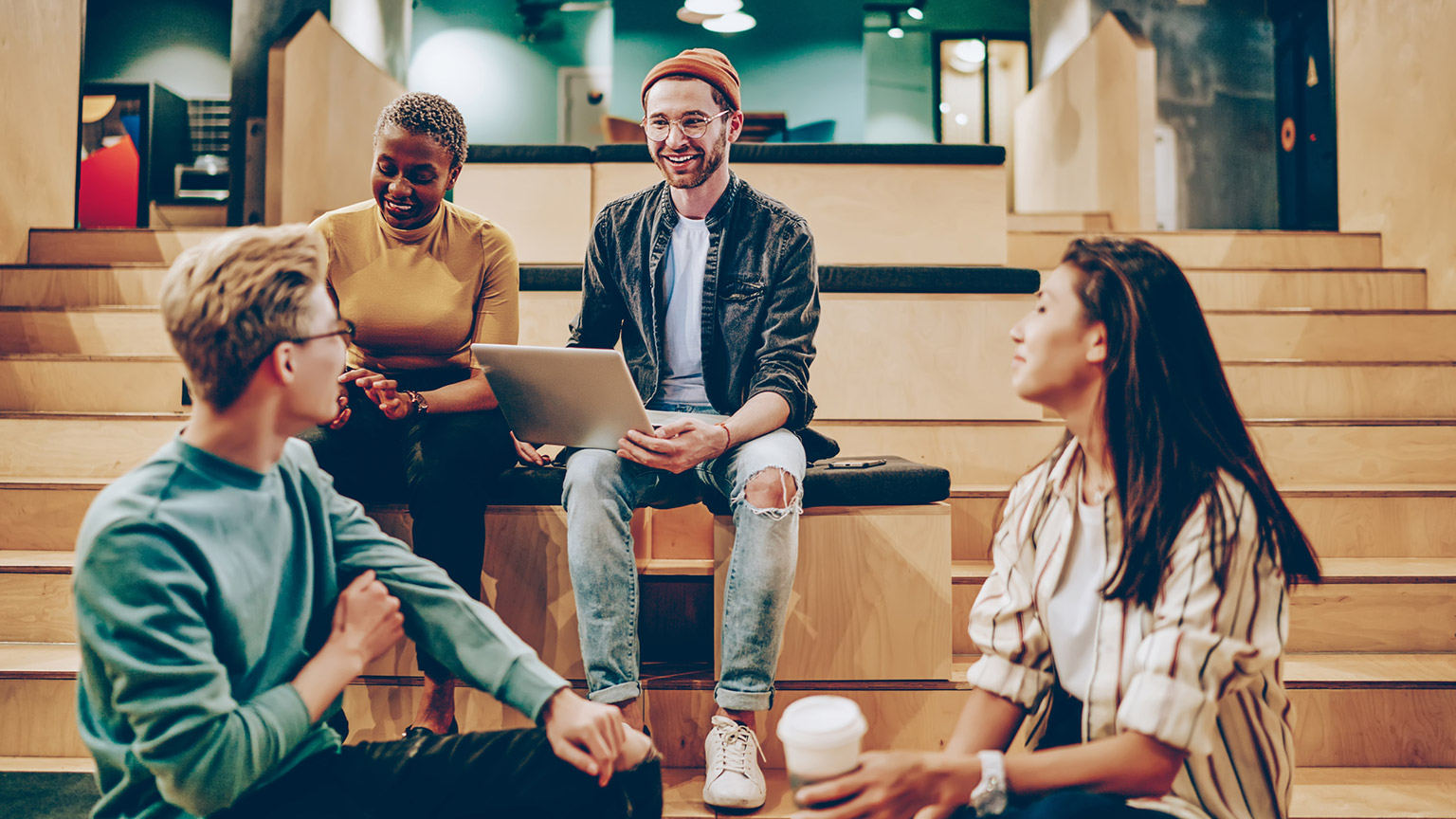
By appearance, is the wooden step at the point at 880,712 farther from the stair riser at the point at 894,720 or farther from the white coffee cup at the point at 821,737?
the white coffee cup at the point at 821,737

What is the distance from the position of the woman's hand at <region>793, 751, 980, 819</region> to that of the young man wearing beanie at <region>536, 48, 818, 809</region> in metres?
0.70

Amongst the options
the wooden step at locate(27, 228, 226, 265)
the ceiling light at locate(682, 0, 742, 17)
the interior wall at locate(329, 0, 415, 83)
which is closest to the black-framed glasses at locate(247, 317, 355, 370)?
the wooden step at locate(27, 228, 226, 265)

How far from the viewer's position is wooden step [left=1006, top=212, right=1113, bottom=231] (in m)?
4.86

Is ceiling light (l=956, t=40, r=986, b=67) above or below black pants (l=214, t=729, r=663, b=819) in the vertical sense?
above

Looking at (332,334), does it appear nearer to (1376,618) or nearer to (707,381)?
(707,381)

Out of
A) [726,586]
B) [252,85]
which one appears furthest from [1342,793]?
[252,85]

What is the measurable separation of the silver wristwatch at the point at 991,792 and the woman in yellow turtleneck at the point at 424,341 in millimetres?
1046

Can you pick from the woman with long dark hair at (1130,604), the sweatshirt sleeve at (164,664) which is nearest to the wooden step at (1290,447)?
the woman with long dark hair at (1130,604)

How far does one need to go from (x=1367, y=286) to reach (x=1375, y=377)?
78 cm

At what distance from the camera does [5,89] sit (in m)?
3.13

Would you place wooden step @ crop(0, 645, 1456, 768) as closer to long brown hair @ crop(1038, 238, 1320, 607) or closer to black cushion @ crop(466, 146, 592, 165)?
long brown hair @ crop(1038, 238, 1320, 607)

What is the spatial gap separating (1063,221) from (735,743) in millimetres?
4414

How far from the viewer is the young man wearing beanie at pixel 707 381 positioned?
1512 millimetres

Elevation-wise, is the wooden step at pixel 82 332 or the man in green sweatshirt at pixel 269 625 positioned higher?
the wooden step at pixel 82 332
